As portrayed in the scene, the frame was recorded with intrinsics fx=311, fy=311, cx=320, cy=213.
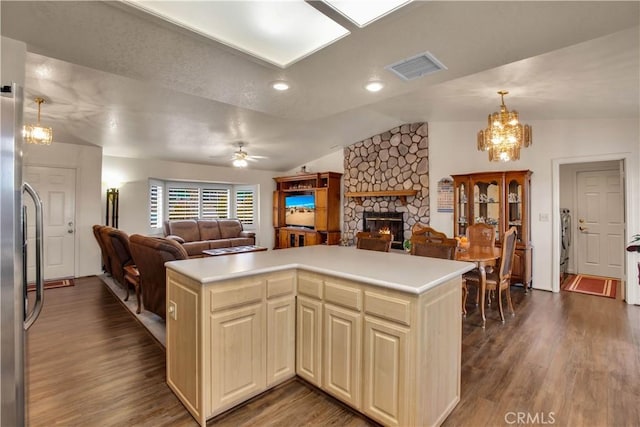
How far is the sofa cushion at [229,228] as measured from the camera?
7548mm

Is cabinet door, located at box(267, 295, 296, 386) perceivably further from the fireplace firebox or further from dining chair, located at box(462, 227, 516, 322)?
the fireplace firebox

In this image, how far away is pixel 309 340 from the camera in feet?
7.13

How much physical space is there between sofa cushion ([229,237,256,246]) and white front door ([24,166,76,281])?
3.00 m

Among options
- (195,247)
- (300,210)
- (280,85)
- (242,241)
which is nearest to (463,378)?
(280,85)

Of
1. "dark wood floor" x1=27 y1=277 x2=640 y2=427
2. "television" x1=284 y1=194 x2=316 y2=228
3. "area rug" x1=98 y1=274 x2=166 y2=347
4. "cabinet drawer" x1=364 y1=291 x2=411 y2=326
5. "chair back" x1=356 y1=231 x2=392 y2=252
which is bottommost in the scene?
"dark wood floor" x1=27 y1=277 x2=640 y2=427

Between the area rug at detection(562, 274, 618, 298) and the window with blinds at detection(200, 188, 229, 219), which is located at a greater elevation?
the window with blinds at detection(200, 188, 229, 219)

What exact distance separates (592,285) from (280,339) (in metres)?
5.65

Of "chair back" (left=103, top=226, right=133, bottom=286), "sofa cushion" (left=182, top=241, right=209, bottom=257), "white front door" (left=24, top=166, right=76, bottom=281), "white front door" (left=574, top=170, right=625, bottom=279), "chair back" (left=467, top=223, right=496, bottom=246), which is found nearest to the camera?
"chair back" (left=103, top=226, right=133, bottom=286)

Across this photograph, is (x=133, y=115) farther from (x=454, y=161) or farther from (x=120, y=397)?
(x=454, y=161)

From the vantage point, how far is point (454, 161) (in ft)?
19.1

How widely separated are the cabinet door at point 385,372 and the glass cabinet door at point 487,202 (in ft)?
13.9

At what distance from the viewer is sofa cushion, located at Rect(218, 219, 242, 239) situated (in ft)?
24.8

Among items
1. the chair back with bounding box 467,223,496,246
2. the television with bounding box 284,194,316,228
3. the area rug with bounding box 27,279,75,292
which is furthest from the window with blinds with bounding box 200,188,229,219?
the chair back with bounding box 467,223,496,246

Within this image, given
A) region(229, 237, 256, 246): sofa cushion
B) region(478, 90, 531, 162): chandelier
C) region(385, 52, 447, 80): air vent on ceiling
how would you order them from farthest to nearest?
region(229, 237, 256, 246): sofa cushion, region(478, 90, 531, 162): chandelier, region(385, 52, 447, 80): air vent on ceiling
